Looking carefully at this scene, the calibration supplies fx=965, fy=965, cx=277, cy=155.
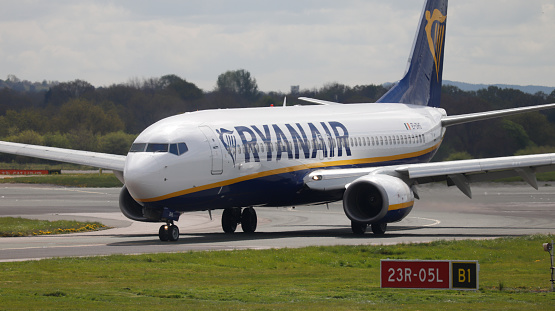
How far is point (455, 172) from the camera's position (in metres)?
36.3

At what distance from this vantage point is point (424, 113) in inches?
1885

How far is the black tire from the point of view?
128 ft

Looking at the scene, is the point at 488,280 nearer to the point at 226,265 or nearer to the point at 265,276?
the point at 265,276

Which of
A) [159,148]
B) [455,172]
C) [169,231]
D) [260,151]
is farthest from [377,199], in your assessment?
[159,148]

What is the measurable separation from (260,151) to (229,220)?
15.0ft

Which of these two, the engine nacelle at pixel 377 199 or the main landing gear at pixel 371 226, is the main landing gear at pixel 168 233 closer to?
the engine nacelle at pixel 377 199

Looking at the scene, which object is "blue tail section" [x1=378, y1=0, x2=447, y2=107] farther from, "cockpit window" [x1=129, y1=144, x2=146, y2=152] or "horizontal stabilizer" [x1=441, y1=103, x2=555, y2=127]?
"cockpit window" [x1=129, y1=144, x2=146, y2=152]

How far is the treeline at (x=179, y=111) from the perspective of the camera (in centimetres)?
6800

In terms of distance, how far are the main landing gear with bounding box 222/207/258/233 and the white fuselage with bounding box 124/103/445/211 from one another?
1.74m

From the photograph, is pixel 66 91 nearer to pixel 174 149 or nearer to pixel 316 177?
pixel 316 177

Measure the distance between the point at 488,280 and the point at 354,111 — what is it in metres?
21.5

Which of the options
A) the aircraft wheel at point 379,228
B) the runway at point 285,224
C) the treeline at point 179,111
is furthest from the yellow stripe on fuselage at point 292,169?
the treeline at point 179,111

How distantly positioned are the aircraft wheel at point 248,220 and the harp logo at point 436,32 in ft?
52.7

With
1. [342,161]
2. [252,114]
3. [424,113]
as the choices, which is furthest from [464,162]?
[424,113]
